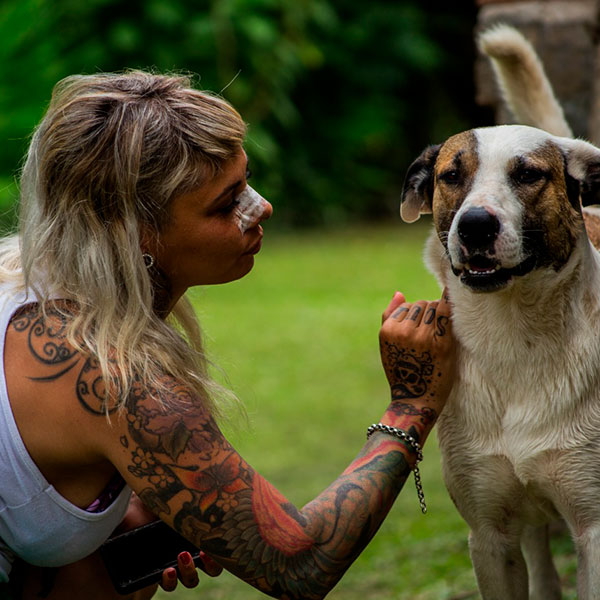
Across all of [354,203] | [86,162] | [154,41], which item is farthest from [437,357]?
[354,203]

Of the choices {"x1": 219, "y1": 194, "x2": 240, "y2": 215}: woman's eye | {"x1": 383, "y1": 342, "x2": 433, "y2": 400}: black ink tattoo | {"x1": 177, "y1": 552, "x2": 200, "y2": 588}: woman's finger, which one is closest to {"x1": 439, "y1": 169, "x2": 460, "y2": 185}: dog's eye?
{"x1": 383, "y1": 342, "x2": 433, "y2": 400}: black ink tattoo

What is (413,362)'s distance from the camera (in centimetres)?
240

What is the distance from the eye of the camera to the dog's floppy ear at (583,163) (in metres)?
2.52

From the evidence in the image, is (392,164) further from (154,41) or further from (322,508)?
(322,508)

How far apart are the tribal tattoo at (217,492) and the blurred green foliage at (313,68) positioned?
6.54 metres

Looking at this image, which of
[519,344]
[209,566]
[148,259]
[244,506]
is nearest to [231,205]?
[148,259]

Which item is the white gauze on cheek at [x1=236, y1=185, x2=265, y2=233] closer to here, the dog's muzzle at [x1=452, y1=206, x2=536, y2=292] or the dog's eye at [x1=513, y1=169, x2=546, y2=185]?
the dog's muzzle at [x1=452, y1=206, x2=536, y2=292]

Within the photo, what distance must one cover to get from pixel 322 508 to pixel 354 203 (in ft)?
36.0

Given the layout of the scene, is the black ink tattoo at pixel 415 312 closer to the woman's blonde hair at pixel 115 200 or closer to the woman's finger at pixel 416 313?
the woman's finger at pixel 416 313

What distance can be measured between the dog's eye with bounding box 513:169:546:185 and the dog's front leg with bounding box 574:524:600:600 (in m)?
0.84

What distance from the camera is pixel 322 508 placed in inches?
87.9

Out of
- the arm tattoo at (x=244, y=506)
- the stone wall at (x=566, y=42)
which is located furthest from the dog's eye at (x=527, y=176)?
the stone wall at (x=566, y=42)

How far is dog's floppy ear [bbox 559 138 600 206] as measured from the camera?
2.52 metres

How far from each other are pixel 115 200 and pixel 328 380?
15.3 ft
